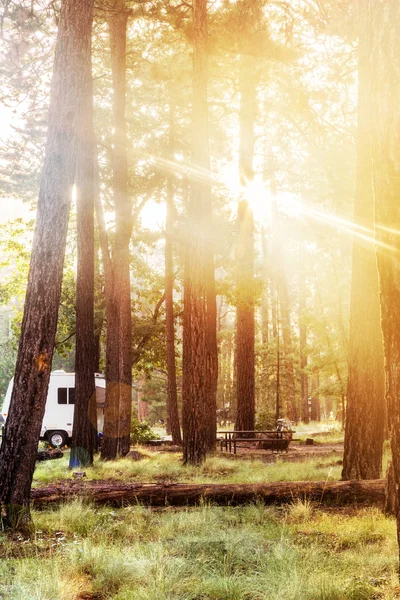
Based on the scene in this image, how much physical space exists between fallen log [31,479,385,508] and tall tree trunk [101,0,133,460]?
7.48 meters

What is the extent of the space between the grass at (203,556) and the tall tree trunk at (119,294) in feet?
27.6

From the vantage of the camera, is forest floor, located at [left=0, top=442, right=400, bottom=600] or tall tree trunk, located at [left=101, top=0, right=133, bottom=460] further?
tall tree trunk, located at [left=101, top=0, right=133, bottom=460]

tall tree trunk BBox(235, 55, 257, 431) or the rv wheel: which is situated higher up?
tall tree trunk BBox(235, 55, 257, 431)

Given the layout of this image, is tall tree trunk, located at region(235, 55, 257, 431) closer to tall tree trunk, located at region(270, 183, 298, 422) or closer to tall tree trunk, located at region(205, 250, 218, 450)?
tall tree trunk, located at region(205, 250, 218, 450)

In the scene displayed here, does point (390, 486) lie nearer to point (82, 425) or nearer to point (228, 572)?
point (228, 572)

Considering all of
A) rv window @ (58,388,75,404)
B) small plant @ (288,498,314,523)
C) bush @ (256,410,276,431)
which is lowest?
bush @ (256,410,276,431)

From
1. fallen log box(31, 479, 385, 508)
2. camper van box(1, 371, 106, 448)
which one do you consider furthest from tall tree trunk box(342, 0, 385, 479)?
camper van box(1, 371, 106, 448)

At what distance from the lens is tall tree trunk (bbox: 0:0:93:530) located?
5.90 metres

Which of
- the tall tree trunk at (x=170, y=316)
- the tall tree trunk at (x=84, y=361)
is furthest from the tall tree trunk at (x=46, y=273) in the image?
the tall tree trunk at (x=170, y=316)

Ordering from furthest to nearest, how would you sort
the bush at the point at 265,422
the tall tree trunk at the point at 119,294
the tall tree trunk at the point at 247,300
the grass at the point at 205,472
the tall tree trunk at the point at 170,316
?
the bush at the point at 265,422
the tall tree trunk at the point at 170,316
the tall tree trunk at the point at 247,300
the tall tree trunk at the point at 119,294
the grass at the point at 205,472

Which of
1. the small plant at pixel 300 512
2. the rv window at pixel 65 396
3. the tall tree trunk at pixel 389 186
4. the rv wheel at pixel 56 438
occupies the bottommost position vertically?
the rv wheel at pixel 56 438

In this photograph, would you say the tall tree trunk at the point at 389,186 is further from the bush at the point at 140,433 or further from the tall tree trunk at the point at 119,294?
the bush at the point at 140,433

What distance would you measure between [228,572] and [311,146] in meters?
11.7

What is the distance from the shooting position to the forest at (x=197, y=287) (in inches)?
154
